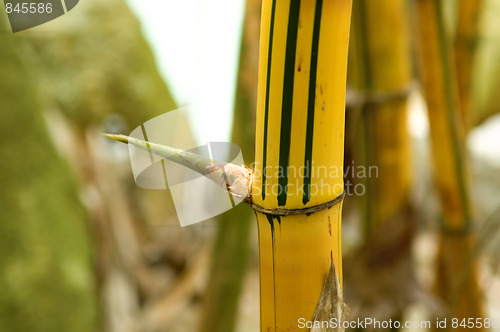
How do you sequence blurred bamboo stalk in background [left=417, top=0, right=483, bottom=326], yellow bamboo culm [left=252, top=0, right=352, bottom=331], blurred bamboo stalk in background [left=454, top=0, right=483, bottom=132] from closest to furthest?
1. yellow bamboo culm [left=252, top=0, right=352, bottom=331]
2. blurred bamboo stalk in background [left=417, top=0, right=483, bottom=326]
3. blurred bamboo stalk in background [left=454, top=0, right=483, bottom=132]

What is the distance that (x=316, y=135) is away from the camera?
0.16 metres

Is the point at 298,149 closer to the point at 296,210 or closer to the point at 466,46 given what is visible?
the point at 296,210

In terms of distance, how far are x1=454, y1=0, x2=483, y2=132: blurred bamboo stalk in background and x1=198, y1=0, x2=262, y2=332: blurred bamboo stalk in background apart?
9.0 inches

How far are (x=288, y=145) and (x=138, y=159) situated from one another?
7 cm

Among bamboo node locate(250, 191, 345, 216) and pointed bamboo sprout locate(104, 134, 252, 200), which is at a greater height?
pointed bamboo sprout locate(104, 134, 252, 200)

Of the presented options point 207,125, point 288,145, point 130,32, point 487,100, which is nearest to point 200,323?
A: point 207,125

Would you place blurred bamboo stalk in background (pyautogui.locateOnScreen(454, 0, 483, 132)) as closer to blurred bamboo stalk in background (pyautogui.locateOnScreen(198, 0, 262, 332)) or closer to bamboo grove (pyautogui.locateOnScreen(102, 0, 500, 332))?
bamboo grove (pyautogui.locateOnScreen(102, 0, 500, 332))

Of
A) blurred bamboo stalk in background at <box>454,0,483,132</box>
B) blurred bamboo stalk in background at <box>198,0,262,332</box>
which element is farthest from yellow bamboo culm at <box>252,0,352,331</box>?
blurred bamboo stalk in background at <box>454,0,483,132</box>

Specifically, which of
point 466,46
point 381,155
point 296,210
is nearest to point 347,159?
point 381,155

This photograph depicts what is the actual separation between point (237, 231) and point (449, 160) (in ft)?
0.56

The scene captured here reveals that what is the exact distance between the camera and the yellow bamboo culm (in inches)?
6.1

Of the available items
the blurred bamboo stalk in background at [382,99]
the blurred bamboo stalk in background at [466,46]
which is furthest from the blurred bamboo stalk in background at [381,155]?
the blurred bamboo stalk in background at [466,46]

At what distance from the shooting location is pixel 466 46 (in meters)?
0.55

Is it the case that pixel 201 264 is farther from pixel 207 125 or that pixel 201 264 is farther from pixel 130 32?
pixel 207 125
